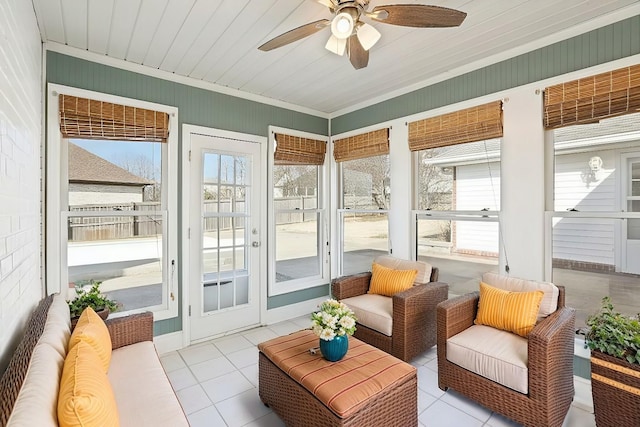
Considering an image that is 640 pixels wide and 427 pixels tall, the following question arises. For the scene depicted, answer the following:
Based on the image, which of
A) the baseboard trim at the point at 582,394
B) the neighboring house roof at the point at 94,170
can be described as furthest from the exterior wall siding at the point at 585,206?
the neighboring house roof at the point at 94,170

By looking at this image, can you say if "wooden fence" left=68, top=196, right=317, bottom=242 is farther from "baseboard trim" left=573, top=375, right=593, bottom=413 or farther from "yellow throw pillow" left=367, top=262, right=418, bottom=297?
"baseboard trim" left=573, top=375, right=593, bottom=413

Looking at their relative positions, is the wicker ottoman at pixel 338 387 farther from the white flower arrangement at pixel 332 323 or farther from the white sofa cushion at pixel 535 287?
the white sofa cushion at pixel 535 287

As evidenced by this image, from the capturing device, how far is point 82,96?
8.52ft

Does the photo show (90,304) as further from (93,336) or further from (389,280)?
(389,280)

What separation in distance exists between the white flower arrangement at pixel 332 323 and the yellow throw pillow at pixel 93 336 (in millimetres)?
1098

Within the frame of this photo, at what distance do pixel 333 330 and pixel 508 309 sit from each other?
4.39ft

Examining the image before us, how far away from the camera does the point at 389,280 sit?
10.2 ft

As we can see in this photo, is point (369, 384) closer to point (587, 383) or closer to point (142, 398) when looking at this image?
point (142, 398)

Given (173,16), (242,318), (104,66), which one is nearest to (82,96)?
(104,66)

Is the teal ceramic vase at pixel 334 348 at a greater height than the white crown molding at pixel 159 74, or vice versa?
the white crown molding at pixel 159 74

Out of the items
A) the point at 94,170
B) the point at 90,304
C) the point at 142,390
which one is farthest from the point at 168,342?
the point at 94,170

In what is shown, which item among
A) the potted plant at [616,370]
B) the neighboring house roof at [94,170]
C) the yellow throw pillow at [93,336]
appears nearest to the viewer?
the yellow throw pillow at [93,336]

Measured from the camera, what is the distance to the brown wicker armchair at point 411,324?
259cm

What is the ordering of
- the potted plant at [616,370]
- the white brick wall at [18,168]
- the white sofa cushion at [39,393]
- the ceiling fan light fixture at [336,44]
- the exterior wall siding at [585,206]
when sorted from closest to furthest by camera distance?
1. the white sofa cushion at [39,393]
2. the white brick wall at [18,168]
3. the potted plant at [616,370]
4. the ceiling fan light fixture at [336,44]
5. the exterior wall siding at [585,206]
